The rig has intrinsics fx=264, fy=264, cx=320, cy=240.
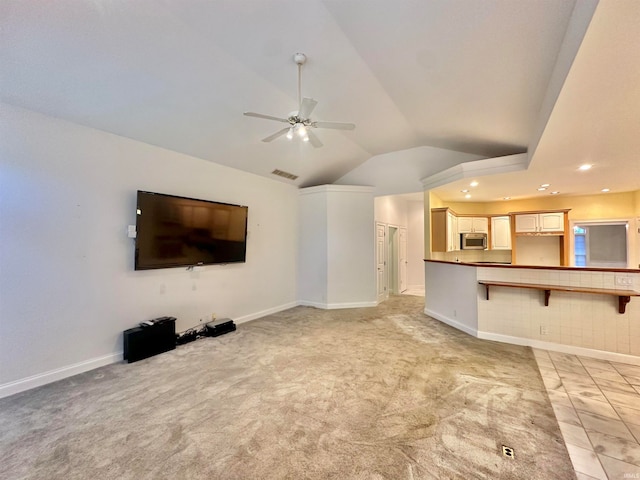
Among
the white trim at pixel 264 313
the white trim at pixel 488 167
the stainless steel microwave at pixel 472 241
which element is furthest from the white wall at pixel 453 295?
the white trim at pixel 264 313

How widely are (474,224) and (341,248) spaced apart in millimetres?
3452

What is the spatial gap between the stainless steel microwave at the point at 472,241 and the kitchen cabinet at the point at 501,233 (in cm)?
36

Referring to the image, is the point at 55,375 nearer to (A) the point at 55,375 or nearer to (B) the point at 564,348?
(A) the point at 55,375

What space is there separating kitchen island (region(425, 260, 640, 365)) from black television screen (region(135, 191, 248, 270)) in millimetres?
4006

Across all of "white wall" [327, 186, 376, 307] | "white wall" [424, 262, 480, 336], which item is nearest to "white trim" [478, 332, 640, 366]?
"white wall" [424, 262, 480, 336]

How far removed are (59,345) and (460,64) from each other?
17.2 ft

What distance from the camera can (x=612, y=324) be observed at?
129 inches

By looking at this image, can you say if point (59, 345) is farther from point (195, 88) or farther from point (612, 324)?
point (612, 324)

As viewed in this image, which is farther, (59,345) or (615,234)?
(615,234)

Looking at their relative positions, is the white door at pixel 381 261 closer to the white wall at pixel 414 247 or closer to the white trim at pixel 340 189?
the white trim at pixel 340 189

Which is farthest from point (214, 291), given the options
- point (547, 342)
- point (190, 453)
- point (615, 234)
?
point (615, 234)

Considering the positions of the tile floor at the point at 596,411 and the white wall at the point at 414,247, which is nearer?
the tile floor at the point at 596,411

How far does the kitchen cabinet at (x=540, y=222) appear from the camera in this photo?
6059mm

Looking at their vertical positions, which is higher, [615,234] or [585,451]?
[615,234]
